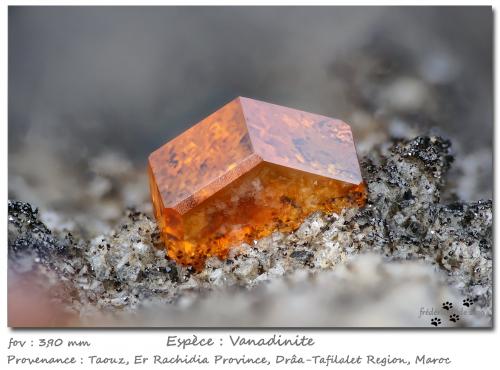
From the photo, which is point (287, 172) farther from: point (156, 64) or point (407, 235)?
point (156, 64)

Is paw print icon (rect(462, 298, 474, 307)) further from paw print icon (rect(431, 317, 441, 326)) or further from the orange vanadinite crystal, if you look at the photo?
the orange vanadinite crystal

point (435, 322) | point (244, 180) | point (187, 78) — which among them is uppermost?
point (187, 78)

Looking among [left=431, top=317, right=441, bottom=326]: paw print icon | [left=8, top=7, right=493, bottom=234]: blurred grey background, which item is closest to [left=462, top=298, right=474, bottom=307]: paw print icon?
[left=431, top=317, right=441, bottom=326]: paw print icon

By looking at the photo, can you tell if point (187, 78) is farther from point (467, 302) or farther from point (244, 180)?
point (467, 302)

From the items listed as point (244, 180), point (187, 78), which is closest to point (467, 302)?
point (244, 180)

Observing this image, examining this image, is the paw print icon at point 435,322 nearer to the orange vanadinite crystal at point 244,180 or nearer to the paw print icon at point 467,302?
the paw print icon at point 467,302

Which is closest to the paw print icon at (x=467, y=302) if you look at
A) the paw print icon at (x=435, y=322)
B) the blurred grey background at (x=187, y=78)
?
the paw print icon at (x=435, y=322)
